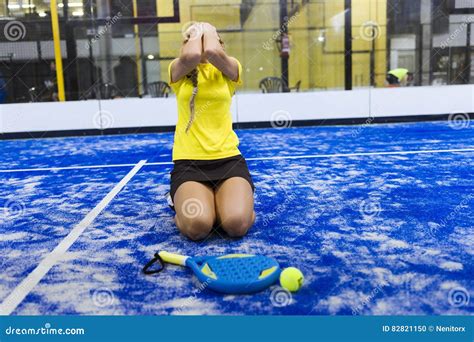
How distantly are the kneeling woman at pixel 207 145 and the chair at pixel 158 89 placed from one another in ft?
18.7

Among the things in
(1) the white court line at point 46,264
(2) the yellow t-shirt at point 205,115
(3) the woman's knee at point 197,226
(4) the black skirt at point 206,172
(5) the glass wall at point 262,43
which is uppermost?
(5) the glass wall at point 262,43

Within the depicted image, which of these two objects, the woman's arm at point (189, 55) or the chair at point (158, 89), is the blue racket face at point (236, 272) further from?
the chair at point (158, 89)

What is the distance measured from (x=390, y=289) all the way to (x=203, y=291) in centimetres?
74

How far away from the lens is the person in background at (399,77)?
866 centimetres

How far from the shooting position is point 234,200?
9.20ft

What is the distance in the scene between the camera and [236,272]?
212 cm

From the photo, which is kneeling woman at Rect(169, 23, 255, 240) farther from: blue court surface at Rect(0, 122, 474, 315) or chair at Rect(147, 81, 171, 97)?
chair at Rect(147, 81, 171, 97)

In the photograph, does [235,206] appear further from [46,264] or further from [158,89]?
[158,89]

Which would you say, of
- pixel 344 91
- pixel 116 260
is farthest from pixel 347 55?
pixel 116 260

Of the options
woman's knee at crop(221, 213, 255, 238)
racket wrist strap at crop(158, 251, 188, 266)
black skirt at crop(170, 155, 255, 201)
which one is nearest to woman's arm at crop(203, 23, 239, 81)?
black skirt at crop(170, 155, 255, 201)

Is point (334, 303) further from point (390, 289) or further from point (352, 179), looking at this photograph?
point (352, 179)

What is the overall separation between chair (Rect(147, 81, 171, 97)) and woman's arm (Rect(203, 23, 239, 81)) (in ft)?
19.1

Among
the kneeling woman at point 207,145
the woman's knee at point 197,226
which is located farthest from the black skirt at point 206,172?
the woman's knee at point 197,226

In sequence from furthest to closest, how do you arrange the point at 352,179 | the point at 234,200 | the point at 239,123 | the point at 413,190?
the point at 239,123
the point at 352,179
the point at 413,190
the point at 234,200
